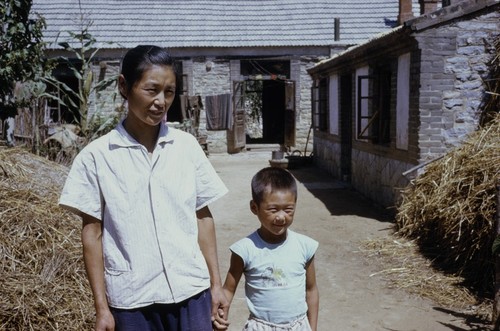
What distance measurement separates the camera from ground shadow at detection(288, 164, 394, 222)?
8.99 metres

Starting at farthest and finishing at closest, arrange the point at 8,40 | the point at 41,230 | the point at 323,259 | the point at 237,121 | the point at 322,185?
the point at 237,121
the point at 322,185
the point at 8,40
the point at 323,259
the point at 41,230

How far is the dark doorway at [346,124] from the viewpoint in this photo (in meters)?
12.3

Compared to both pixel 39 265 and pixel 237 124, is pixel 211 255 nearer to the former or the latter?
pixel 39 265

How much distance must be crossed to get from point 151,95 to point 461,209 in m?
4.45

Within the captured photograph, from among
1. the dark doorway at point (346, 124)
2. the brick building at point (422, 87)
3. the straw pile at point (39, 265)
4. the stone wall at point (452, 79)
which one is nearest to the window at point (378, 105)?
the brick building at point (422, 87)

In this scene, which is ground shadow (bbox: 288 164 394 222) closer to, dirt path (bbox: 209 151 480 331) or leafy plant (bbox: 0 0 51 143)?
dirt path (bbox: 209 151 480 331)

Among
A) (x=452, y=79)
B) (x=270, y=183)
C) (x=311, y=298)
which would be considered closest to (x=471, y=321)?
(x=311, y=298)

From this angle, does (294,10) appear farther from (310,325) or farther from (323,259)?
(310,325)

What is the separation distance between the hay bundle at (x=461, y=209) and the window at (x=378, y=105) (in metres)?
1.98

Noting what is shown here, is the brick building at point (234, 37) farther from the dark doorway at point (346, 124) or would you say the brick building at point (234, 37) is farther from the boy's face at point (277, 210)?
the boy's face at point (277, 210)

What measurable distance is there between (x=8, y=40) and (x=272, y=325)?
6014 millimetres

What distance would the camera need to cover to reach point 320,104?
14.5 metres

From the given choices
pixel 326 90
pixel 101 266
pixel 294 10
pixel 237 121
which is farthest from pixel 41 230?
pixel 294 10

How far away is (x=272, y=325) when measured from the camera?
8.35 feet
